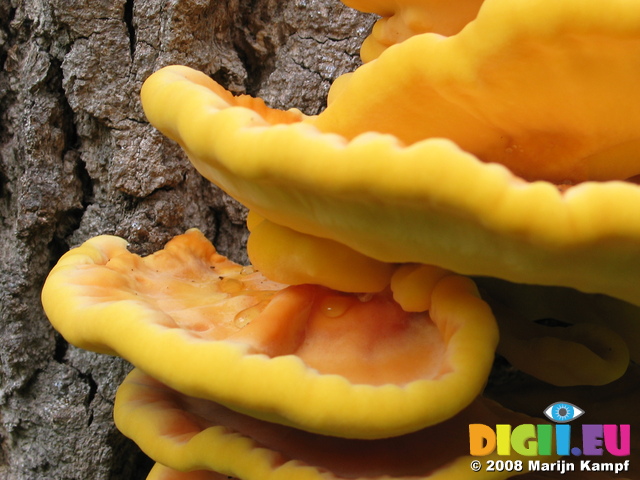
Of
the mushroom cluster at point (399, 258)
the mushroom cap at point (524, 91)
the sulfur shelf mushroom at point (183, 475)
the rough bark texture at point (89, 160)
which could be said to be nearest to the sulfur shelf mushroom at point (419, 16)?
the mushroom cluster at point (399, 258)

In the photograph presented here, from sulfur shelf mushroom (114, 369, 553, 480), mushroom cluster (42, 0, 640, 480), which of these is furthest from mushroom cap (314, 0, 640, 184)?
sulfur shelf mushroom (114, 369, 553, 480)

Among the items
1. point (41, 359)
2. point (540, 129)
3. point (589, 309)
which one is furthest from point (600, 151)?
point (41, 359)

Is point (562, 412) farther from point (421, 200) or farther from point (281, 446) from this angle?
point (421, 200)

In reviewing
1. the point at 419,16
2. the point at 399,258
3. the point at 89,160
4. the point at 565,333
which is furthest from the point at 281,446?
the point at 89,160

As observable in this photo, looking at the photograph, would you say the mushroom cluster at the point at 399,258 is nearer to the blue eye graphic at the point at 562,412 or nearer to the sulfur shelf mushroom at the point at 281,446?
the sulfur shelf mushroom at the point at 281,446

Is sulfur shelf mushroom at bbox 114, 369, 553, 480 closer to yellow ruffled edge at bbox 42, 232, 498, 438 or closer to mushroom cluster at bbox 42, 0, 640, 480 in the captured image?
mushroom cluster at bbox 42, 0, 640, 480
